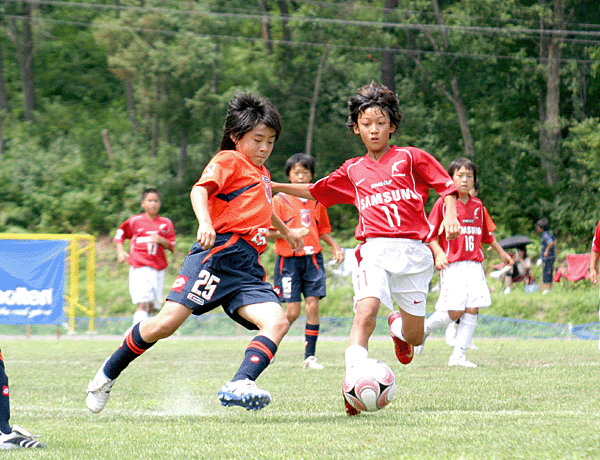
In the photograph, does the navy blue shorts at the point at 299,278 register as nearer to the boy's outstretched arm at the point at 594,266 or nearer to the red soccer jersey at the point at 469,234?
the red soccer jersey at the point at 469,234

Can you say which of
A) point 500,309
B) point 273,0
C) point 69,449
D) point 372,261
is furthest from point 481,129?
point 69,449

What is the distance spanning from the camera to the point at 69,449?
3547 mm

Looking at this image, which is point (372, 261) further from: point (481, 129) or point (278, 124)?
point (481, 129)

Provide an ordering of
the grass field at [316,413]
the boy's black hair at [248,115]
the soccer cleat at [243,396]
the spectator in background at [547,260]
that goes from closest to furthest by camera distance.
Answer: the grass field at [316,413]
the soccer cleat at [243,396]
the boy's black hair at [248,115]
the spectator in background at [547,260]

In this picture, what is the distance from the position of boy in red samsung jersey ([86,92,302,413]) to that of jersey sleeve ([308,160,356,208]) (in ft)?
2.13

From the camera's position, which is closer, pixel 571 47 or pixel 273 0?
pixel 571 47

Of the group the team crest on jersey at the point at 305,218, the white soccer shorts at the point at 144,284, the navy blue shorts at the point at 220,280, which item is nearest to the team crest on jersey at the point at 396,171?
the navy blue shorts at the point at 220,280

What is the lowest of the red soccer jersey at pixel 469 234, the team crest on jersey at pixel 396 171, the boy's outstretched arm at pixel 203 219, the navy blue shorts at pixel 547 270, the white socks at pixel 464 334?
the navy blue shorts at pixel 547 270

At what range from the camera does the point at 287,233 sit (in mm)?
5539

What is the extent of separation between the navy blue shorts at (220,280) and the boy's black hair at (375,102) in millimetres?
1232

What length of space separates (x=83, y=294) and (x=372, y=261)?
15335mm

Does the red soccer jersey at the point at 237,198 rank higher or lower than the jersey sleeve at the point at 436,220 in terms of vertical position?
higher

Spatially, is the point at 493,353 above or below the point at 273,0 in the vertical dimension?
below

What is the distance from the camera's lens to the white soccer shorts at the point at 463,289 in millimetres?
8492
